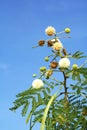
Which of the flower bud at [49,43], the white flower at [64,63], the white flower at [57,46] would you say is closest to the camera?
the white flower at [64,63]

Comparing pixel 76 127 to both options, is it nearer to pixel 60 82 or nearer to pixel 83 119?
pixel 83 119

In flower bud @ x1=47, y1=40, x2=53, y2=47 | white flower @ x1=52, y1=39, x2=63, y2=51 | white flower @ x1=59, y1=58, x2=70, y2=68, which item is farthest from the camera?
flower bud @ x1=47, y1=40, x2=53, y2=47

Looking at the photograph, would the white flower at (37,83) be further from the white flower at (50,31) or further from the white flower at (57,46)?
the white flower at (50,31)

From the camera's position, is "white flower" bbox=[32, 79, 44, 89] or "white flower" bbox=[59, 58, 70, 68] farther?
"white flower" bbox=[32, 79, 44, 89]

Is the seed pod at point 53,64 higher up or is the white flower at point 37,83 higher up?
the seed pod at point 53,64

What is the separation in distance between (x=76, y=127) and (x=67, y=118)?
30 centimetres

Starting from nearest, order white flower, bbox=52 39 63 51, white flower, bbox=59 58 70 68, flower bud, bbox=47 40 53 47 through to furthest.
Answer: white flower, bbox=59 58 70 68, white flower, bbox=52 39 63 51, flower bud, bbox=47 40 53 47

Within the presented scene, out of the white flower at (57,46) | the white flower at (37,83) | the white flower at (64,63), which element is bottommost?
the white flower at (37,83)

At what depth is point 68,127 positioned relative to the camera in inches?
169

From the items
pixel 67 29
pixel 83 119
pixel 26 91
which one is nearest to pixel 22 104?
pixel 26 91

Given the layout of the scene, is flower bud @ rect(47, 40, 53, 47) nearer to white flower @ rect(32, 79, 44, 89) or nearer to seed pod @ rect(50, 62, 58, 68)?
seed pod @ rect(50, 62, 58, 68)

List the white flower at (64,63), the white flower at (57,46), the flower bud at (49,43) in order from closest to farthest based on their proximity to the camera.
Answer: the white flower at (64,63) → the white flower at (57,46) → the flower bud at (49,43)

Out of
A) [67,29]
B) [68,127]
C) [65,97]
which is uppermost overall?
[67,29]

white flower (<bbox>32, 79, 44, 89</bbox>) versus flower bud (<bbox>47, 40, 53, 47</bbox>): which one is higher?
flower bud (<bbox>47, 40, 53, 47</bbox>)
